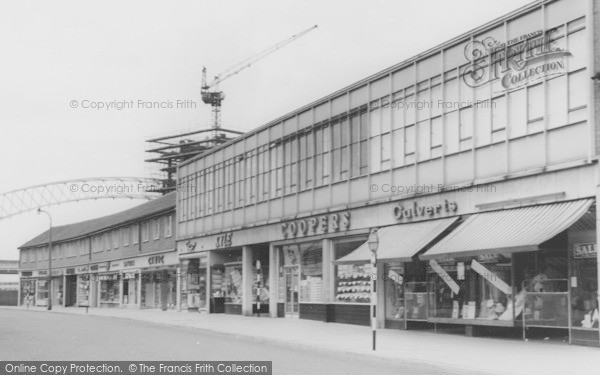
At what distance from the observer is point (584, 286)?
21.2 metres

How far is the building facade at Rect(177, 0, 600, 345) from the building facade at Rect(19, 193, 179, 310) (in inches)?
631

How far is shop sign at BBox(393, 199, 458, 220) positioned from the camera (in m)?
26.3

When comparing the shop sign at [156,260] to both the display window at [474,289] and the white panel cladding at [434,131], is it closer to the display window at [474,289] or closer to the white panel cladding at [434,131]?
the white panel cladding at [434,131]

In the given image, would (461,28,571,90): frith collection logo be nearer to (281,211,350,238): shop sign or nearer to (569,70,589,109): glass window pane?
(569,70,589,109): glass window pane

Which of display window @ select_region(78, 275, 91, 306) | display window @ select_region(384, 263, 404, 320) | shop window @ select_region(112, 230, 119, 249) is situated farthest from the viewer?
display window @ select_region(78, 275, 91, 306)

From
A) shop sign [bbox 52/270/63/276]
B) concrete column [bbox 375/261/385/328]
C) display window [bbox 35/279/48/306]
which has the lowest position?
display window [bbox 35/279/48/306]

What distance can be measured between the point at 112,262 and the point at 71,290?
48.5 feet

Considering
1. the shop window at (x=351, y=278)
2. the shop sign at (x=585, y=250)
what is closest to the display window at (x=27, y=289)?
the shop window at (x=351, y=278)

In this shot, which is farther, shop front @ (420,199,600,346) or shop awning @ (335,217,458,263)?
shop awning @ (335,217,458,263)

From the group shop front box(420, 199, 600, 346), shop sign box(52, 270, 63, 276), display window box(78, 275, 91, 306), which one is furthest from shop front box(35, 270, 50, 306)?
shop front box(420, 199, 600, 346)

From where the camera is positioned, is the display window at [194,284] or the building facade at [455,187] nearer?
the building facade at [455,187]

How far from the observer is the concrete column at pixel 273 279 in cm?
3906

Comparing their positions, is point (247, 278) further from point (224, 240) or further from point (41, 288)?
point (41, 288)

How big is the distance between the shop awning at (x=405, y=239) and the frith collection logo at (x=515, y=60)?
460 centimetres
